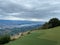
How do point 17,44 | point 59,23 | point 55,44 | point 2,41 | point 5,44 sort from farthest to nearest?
point 59,23 < point 2,41 < point 5,44 < point 17,44 < point 55,44

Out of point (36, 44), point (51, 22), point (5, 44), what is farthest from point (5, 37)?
point (51, 22)

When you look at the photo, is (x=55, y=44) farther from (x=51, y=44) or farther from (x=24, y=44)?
(x=24, y=44)

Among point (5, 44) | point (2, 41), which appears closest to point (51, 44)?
point (5, 44)

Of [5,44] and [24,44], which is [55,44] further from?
[5,44]

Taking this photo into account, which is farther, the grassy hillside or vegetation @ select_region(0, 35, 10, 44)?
vegetation @ select_region(0, 35, 10, 44)

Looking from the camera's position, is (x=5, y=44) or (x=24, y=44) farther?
(x=5, y=44)

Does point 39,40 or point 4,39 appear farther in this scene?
point 4,39

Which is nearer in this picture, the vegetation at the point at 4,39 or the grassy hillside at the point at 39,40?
the grassy hillside at the point at 39,40

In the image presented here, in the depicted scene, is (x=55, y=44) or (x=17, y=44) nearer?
(x=55, y=44)

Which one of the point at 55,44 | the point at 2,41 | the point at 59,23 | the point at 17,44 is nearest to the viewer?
the point at 55,44
